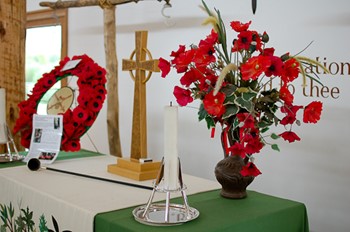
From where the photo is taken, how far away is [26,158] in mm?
2186

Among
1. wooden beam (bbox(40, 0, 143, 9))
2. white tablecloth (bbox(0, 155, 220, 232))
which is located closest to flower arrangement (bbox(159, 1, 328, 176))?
white tablecloth (bbox(0, 155, 220, 232))

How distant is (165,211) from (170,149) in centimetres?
19

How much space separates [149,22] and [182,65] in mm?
1812

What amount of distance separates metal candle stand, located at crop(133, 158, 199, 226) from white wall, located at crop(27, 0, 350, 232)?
3.47 ft

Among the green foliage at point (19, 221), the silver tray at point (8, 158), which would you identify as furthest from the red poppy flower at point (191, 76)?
the silver tray at point (8, 158)

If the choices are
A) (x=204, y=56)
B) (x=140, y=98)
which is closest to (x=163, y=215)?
(x=204, y=56)

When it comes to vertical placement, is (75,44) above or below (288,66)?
above

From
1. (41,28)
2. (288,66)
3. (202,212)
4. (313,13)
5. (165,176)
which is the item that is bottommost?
(202,212)

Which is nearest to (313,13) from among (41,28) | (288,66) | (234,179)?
(288,66)

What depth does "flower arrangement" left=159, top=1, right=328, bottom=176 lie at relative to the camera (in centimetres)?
141

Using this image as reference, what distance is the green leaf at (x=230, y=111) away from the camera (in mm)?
1436

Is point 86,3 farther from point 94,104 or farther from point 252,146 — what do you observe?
point 252,146

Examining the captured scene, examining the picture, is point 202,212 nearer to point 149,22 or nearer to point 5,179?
point 5,179

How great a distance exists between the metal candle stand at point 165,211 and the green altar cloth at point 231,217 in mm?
17
